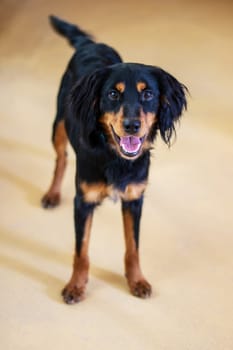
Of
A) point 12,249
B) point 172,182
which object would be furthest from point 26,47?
point 12,249

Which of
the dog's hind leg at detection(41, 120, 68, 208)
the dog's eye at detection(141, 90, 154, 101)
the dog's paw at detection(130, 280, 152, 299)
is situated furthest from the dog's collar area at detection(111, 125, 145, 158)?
the dog's hind leg at detection(41, 120, 68, 208)

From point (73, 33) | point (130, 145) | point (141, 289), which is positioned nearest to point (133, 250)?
point (141, 289)

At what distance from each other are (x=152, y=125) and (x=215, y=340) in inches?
29.4

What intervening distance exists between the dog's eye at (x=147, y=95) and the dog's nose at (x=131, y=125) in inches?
4.1

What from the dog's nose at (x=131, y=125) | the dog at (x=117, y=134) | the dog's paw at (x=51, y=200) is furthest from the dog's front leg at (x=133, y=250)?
the dog's paw at (x=51, y=200)

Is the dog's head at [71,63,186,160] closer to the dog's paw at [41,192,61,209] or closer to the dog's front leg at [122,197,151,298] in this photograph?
the dog's front leg at [122,197,151,298]

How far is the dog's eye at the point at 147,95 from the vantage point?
5.43ft

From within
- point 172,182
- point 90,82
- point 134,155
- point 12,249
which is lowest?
point 12,249

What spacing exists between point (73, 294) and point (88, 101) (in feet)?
2.35

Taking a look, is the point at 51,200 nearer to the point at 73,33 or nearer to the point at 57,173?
the point at 57,173

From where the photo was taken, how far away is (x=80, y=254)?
77.0 inches

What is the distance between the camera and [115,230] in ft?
7.61

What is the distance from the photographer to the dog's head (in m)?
1.63

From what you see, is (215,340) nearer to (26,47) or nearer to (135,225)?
(135,225)
